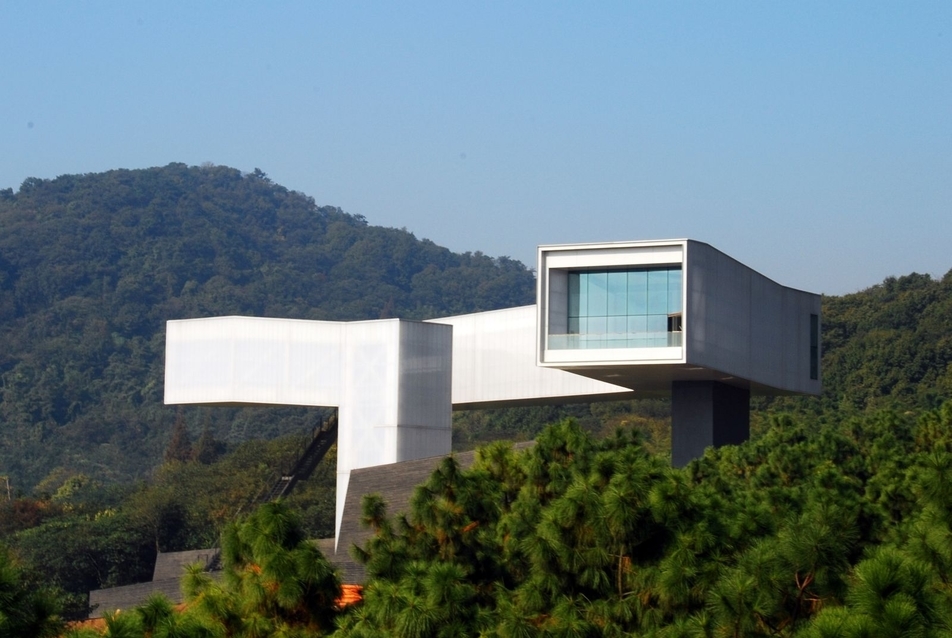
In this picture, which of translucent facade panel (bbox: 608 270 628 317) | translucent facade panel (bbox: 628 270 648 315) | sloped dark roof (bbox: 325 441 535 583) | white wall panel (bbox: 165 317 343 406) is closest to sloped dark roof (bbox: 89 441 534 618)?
sloped dark roof (bbox: 325 441 535 583)

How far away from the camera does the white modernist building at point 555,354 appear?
117ft

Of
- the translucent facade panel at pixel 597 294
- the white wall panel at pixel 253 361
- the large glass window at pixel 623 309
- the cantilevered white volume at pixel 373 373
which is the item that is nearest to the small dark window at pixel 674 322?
the large glass window at pixel 623 309

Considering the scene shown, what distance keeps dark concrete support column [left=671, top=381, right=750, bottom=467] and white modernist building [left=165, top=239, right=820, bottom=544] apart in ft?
0.13

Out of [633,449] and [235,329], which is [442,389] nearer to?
[235,329]

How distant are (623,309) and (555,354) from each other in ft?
6.75

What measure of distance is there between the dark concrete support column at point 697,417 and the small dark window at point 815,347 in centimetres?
379

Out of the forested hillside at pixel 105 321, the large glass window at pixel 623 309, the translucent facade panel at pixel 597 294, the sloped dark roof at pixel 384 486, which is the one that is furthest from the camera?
the forested hillside at pixel 105 321

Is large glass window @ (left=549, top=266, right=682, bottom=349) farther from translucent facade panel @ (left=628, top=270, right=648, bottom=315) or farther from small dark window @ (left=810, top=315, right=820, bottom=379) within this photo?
small dark window @ (left=810, top=315, right=820, bottom=379)

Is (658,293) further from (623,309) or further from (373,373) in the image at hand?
(373,373)

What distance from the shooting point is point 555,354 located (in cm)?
3631

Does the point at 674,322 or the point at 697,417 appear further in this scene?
the point at 697,417

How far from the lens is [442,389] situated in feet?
141

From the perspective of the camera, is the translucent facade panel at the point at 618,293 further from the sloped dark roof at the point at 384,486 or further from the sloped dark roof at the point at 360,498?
A: the sloped dark roof at the point at 384,486

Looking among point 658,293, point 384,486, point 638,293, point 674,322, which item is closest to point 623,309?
point 638,293
